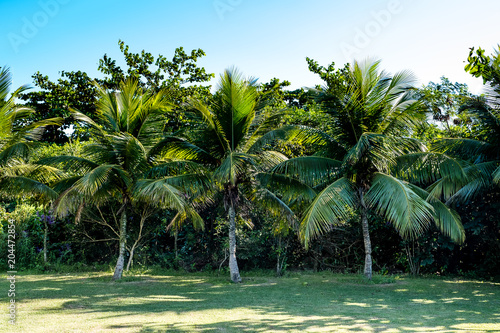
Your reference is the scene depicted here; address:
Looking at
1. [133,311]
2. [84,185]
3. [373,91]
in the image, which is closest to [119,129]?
[84,185]

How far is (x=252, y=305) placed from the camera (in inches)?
317

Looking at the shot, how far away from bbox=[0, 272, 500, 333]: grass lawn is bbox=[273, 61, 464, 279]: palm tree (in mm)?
1501

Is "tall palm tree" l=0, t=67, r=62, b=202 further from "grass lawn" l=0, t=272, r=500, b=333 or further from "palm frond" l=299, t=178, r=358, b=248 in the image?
"palm frond" l=299, t=178, r=358, b=248

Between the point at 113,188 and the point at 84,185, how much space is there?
83.7 inches

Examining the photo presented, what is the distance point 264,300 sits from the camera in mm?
8656

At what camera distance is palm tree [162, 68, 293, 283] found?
1101cm

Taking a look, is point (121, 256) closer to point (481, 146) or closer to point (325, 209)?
point (325, 209)

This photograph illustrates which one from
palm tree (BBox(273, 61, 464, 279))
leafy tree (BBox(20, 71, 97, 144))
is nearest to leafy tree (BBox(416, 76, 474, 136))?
palm tree (BBox(273, 61, 464, 279))

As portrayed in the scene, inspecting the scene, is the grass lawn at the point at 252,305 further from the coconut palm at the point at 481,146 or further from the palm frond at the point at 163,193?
the coconut palm at the point at 481,146

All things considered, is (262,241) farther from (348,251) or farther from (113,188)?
(113,188)

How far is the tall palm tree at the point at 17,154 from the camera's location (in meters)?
10.7

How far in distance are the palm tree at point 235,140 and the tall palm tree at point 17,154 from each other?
3.72 m

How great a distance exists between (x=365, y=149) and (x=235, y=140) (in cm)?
359

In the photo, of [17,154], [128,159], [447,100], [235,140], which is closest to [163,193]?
[128,159]
